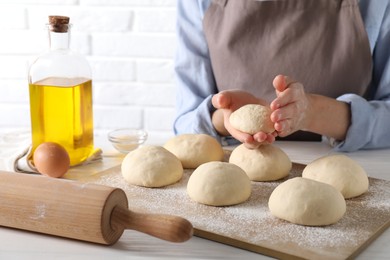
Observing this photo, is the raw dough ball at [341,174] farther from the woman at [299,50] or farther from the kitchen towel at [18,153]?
the kitchen towel at [18,153]

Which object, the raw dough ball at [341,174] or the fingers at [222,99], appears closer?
the raw dough ball at [341,174]

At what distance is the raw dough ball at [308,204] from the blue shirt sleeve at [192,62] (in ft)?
1.89

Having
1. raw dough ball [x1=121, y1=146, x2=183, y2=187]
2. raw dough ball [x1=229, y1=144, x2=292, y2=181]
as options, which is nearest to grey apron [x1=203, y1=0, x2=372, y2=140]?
raw dough ball [x1=229, y1=144, x2=292, y2=181]

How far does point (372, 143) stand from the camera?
1269mm

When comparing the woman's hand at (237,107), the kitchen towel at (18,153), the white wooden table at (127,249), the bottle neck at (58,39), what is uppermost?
the bottle neck at (58,39)

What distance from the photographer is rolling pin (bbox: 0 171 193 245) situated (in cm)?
76

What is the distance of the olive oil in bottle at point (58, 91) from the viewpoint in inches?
41.7

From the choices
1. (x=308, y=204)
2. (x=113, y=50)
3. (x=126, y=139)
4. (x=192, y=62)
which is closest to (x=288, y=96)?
(x=308, y=204)

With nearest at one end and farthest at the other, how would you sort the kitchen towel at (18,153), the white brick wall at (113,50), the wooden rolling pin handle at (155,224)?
the wooden rolling pin handle at (155,224) < the kitchen towel at (18,153) < the white brick wall at (113,50)

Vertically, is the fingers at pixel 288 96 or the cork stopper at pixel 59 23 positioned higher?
the cork stopper at pixel 59 23

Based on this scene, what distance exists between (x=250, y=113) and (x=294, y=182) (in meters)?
0.17

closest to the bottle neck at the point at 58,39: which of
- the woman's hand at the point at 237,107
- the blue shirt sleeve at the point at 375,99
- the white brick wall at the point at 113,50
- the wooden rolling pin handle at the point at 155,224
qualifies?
the woman's hand at the point at 237,107

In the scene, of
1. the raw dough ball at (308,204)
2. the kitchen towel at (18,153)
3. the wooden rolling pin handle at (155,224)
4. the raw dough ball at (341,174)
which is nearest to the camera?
the wooden rolling pin handle at (155,224)

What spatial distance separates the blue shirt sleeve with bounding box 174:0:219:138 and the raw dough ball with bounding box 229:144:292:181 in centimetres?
38
